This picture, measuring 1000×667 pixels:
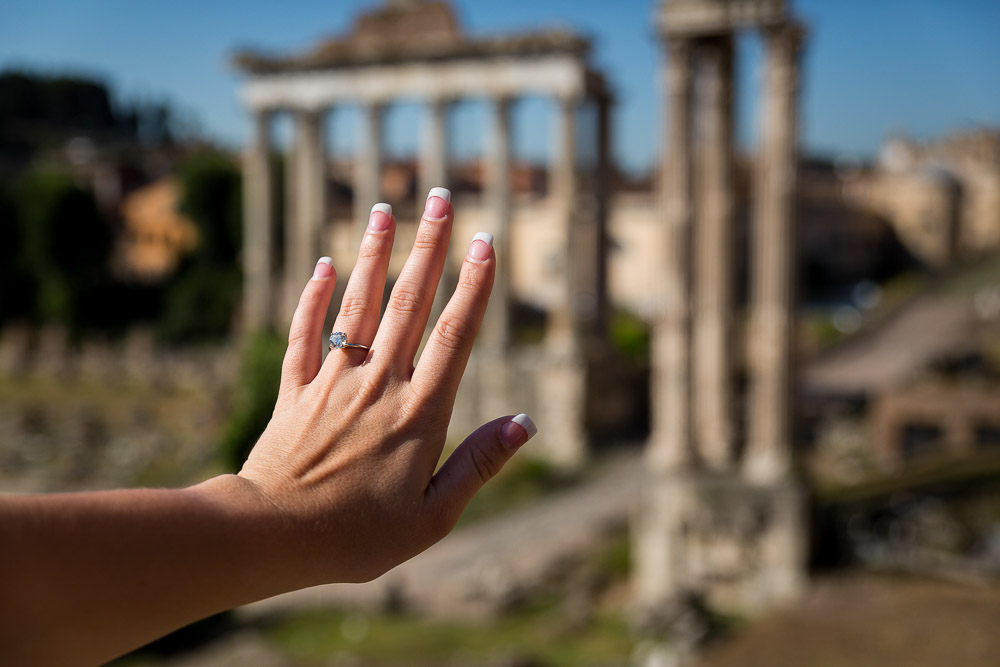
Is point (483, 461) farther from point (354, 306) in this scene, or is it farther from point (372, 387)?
point (354, 306)

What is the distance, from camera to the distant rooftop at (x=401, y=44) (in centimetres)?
2489

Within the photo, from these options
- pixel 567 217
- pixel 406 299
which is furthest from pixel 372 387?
pixel 567 217

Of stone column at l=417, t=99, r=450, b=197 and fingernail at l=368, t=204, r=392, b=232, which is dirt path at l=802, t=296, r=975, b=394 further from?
fingernail at l=368, t=204, r=392, b=232

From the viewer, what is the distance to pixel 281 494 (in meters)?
2.03

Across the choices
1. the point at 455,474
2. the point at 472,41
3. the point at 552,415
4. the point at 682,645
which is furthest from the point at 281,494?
the point at 472,41

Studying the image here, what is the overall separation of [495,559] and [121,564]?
659 inches

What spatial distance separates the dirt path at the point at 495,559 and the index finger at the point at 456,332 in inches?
538

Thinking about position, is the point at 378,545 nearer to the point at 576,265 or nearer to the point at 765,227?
the point at 765,227

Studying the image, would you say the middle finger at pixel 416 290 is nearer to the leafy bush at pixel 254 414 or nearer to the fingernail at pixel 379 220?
the fingernail at pixel 379 220

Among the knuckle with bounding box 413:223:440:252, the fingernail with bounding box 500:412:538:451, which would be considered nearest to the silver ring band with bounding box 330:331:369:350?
the knuckle with bounding box 413:223:440:252

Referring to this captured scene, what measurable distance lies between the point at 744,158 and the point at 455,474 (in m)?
42.6

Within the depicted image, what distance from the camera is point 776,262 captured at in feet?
44.1

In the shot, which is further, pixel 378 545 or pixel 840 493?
pixel 840 493

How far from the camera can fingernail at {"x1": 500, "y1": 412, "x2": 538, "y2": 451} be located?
2383mm
